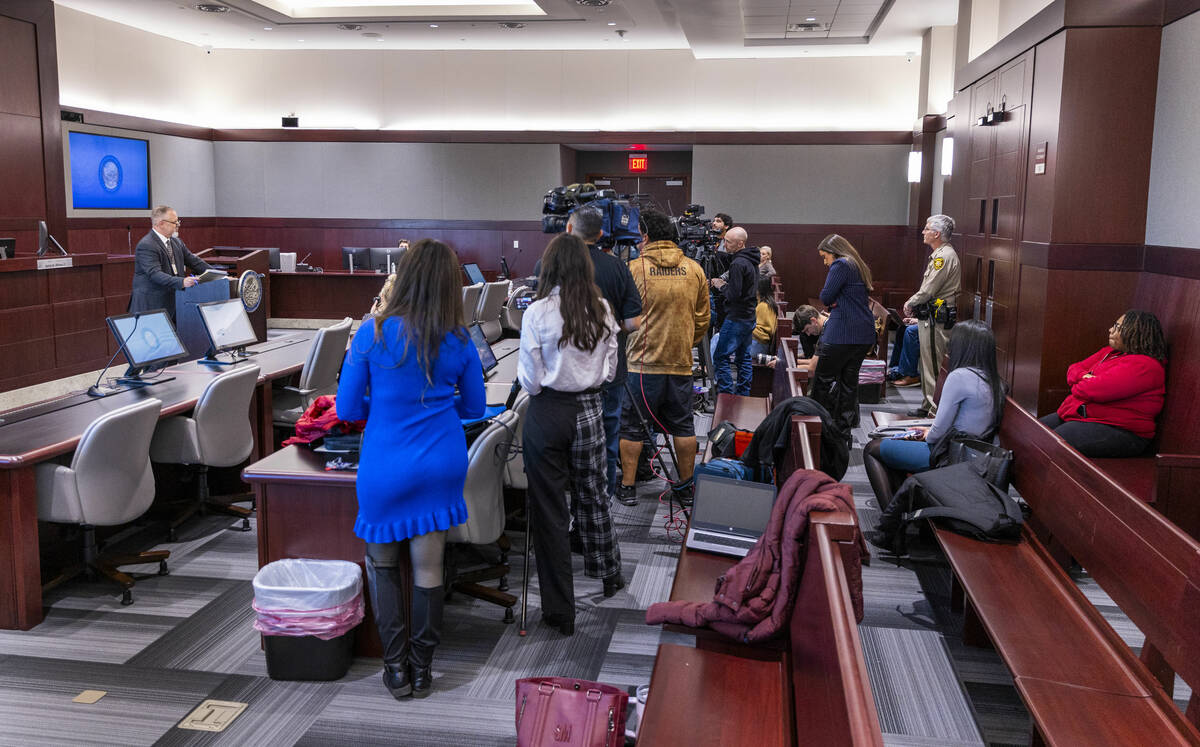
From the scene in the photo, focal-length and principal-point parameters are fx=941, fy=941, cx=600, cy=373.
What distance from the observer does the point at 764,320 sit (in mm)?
8141

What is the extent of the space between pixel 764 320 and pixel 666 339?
11.4ft

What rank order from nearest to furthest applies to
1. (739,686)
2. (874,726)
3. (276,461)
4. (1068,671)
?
(874,726) < (739,686) < (1068,671) < (276,461)

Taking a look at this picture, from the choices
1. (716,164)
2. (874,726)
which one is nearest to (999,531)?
(874,726)

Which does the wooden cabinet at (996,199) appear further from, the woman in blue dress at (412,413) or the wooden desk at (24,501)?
the wooden desk at (24,501)

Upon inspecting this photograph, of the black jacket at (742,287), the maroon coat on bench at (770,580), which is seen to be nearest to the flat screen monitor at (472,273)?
the black jacket at (742,287)

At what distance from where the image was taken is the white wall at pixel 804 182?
13008 mm

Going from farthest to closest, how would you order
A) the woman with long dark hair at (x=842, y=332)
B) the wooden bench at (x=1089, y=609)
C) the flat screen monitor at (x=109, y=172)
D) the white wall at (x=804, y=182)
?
the white wall at (x=804, y=182) → the flat screen monitor at (x=109, y=172) → the woman with long dark hair at (x=842, y=332) → the wooden bench at (x=1089, y=609)

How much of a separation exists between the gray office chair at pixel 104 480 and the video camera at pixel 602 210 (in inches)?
76.9

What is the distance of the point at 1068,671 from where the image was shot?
8.48 ft

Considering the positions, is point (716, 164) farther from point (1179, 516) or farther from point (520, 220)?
point (1179, 516)

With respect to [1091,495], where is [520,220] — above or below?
above

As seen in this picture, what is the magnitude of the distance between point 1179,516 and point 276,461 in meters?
3.42

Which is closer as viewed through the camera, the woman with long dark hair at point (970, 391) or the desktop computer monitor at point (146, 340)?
the woman with long dark hair at point (970, 391)

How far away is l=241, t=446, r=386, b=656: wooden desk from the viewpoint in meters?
3.30
